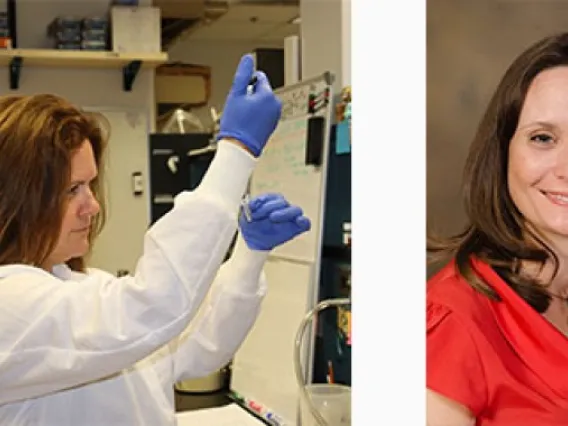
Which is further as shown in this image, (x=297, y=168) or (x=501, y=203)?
(x=297, y=168)

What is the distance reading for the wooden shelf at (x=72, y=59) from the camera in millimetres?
2859

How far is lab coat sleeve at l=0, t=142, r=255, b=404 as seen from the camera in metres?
0.88

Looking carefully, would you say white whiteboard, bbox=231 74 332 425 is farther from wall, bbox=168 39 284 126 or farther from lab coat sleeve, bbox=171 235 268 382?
wall, bbox=168 39 284 126

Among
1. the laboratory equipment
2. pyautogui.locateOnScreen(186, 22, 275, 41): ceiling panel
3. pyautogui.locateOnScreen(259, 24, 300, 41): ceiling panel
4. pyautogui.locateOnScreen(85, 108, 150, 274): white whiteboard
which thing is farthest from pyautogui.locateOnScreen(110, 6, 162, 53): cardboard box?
the laboratory equipment

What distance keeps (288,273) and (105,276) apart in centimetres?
87

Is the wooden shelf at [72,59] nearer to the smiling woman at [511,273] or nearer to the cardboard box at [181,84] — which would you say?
the cardboard box at [181,84]

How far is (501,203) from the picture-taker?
52 centimetres

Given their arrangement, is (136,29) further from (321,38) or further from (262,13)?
(262,13)

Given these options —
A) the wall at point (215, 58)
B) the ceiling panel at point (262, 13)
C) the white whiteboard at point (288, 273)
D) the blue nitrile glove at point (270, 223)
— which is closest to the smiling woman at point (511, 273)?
the blue nitrile glove at point (270, 223)

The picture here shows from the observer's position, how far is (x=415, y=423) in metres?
0.42

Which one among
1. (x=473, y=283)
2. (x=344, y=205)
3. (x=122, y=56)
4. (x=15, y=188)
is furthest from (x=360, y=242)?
(x=122, y=56)

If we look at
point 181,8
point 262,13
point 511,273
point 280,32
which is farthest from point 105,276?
point 280,32

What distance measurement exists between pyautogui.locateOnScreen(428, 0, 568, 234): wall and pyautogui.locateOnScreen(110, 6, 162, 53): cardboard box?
2.55 m

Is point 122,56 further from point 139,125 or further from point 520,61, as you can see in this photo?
point 520,61
